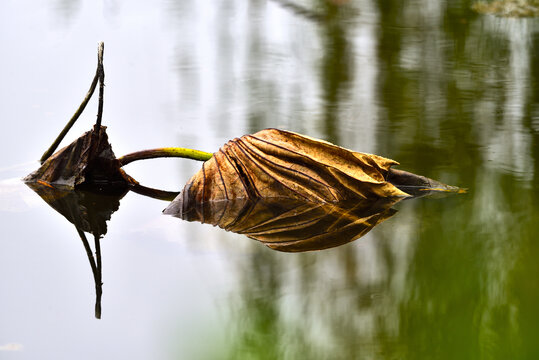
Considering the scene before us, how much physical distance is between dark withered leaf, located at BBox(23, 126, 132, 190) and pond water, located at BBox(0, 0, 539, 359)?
0.29 ft

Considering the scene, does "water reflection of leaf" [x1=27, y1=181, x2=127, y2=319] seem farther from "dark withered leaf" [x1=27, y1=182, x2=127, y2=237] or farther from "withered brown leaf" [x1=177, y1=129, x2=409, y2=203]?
"withered brown leaf" [x1=177, y1=129, x2=409, y2=203]

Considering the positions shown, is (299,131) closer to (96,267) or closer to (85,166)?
(85,166)

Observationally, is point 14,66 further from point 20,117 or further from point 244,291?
point 244,291

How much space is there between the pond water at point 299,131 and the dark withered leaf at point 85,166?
9 cm

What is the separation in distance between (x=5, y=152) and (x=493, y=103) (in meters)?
1.66

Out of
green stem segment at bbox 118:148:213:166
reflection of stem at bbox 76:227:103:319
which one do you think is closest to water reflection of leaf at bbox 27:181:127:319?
reflection of stem at bbox 76:227:103:319

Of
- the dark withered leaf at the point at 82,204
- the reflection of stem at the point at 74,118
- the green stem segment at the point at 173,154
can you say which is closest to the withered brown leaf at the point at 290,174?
the green stem segment at the point at 173,154

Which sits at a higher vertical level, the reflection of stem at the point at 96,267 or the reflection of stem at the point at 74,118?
the reflection of stem at the point at 74,118

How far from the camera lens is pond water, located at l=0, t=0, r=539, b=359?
4.25 feet

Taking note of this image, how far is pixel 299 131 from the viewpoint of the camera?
2.42 meters

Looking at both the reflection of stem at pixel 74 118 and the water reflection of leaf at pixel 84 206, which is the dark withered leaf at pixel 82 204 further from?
the reflection of stem at pixel 74 118

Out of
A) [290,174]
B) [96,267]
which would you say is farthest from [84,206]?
[290,174]

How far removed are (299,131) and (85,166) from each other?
741 millimetres

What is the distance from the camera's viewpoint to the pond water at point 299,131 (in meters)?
1.29
